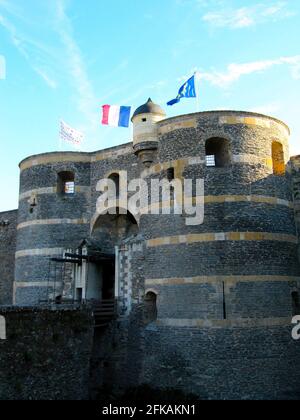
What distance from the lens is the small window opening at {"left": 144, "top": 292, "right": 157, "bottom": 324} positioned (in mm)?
16416

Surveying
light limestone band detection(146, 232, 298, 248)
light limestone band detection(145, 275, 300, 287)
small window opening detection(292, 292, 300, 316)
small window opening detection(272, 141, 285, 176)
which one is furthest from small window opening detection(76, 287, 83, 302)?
small window opening detection(272, 141, 285, 176)

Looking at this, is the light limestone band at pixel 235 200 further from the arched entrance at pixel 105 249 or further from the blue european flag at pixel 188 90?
the blue european flag at pixel 188 90

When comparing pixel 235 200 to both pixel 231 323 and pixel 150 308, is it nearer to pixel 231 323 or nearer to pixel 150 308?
pixel 231 323

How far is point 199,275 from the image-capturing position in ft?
49.0

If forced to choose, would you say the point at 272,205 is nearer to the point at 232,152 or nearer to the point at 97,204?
the point at 232,152

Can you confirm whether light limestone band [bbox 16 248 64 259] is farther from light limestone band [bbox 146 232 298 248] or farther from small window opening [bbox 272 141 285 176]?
small window opening [bbox 272 141 285 176]

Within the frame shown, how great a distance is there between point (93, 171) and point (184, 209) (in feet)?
21.2

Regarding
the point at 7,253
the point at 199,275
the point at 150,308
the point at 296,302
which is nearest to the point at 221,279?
the point at 199,275

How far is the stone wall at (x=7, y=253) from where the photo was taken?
24.7 metres

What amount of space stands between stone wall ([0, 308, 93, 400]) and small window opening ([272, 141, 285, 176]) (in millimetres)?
9604

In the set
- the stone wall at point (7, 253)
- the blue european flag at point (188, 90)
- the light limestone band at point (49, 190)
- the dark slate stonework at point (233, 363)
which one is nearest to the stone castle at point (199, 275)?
the dark slate stonework at point (233, 363)

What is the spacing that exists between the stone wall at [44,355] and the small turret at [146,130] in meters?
7.01

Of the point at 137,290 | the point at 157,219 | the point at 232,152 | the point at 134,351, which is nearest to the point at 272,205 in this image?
the point at 232,152

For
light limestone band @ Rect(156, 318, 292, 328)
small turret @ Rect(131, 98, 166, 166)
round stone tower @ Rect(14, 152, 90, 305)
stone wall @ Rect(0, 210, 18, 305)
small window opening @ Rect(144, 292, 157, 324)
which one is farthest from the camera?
stone wall @ Rect(0, 210, 18, 305)
